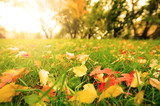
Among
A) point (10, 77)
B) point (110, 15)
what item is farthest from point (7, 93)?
point (110, 15)

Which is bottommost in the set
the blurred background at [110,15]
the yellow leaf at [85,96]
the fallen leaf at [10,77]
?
the yellow leaf at [85,96]

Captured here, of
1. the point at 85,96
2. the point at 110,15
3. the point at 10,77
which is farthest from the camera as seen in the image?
the point at 110,15

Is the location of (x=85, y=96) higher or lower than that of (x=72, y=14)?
lower

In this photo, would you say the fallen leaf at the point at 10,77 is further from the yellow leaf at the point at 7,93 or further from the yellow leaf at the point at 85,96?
the yellow leaf at the point at 85,96

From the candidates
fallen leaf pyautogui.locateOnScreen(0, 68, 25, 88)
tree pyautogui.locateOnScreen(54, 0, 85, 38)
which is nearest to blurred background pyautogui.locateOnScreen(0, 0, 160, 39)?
tree pyautogui.locateOnScreen(54, 0, 85, 38)

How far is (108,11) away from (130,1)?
2.25 metres

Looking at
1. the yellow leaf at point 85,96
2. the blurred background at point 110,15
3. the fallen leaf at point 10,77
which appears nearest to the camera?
the yellow leaf at point 85,96

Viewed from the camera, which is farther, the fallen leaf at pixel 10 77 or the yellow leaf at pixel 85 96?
the fallen leaf at pixel 10 77

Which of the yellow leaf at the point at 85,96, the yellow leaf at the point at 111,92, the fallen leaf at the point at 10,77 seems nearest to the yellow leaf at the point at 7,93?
the fallen leaf at the point at 10,77

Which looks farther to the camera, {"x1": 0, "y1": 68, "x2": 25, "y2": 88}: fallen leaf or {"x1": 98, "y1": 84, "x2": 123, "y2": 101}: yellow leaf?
{"x1": 0, "y1": 68, "x2": 25, "y2": 88}: fallen leaf

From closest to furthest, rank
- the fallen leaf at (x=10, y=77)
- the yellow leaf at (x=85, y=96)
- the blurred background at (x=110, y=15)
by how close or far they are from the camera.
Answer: the yellow leaf at (x=85, y=96) → the fallen leaf at (x=10, y=77) → the blurred background at (x=110, y=15)

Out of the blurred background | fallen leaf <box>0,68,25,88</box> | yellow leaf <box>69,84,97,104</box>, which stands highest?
the blurred background

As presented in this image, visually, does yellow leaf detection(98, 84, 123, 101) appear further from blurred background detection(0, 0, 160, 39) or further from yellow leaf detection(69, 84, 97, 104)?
blurred background detection(0, 0, 160, 39)

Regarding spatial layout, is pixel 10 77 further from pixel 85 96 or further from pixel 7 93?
pixel 85 96
